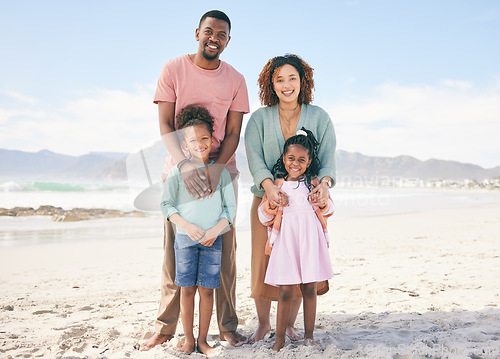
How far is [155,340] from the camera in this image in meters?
2.61

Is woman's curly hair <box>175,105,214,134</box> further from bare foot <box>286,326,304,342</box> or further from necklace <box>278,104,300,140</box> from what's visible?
bare foot <box>286,326,304,342</box>

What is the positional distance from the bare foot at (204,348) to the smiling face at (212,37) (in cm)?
187

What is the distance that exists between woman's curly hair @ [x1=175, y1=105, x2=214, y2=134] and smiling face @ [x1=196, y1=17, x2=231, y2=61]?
382 millimetres

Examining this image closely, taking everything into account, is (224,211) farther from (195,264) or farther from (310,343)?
(310,343)

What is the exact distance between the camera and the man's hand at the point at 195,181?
239cm

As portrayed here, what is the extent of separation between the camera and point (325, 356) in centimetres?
231

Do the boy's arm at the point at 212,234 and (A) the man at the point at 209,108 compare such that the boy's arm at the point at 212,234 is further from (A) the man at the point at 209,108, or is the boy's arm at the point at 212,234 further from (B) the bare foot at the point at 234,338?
(B) the bare foot at the point at 234,338

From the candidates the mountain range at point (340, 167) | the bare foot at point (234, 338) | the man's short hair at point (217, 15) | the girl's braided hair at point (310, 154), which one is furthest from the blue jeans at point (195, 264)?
the mountain range at point (340, 167)

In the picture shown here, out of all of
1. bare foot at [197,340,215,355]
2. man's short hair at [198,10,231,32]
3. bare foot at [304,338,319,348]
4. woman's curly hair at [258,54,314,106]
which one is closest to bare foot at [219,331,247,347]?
bare foot at [197,340,215,355]

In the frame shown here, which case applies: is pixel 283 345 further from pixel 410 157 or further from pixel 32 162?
pixel 410 157

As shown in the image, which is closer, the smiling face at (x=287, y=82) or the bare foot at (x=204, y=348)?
the bare foot at (x=204, y=348)

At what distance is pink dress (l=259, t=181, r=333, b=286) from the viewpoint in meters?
2.37

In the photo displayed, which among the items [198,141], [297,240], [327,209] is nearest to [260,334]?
[297,240]

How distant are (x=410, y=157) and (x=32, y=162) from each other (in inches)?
3614
